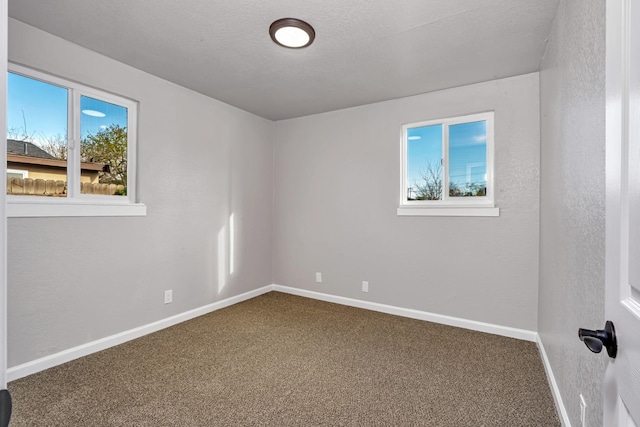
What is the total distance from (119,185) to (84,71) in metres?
0.95

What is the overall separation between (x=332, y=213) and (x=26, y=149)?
292 centimetres

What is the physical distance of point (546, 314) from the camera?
2312 mm

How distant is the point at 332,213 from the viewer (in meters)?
4.00

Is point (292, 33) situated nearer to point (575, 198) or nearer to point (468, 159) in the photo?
point (575, 198)

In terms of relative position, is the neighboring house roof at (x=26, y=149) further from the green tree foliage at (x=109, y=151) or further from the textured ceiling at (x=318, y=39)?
the textured ceiling at (x=318, y=39)

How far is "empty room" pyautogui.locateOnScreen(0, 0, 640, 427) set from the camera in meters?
1.50

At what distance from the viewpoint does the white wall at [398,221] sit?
9.39ft

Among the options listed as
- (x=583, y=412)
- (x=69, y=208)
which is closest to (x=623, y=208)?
(x=583, y=412)

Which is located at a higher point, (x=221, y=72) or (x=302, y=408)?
(x=221, y=72)

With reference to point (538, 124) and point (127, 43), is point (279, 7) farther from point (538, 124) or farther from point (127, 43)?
point (538, 124)

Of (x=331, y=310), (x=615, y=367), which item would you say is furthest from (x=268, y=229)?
(x=615, y=367)

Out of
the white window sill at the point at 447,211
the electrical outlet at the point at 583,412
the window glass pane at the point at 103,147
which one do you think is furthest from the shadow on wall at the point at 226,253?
the electrical outlet at the point at 583,412

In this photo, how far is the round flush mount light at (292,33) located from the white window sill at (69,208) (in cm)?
191

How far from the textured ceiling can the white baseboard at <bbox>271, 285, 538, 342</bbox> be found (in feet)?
7.76
